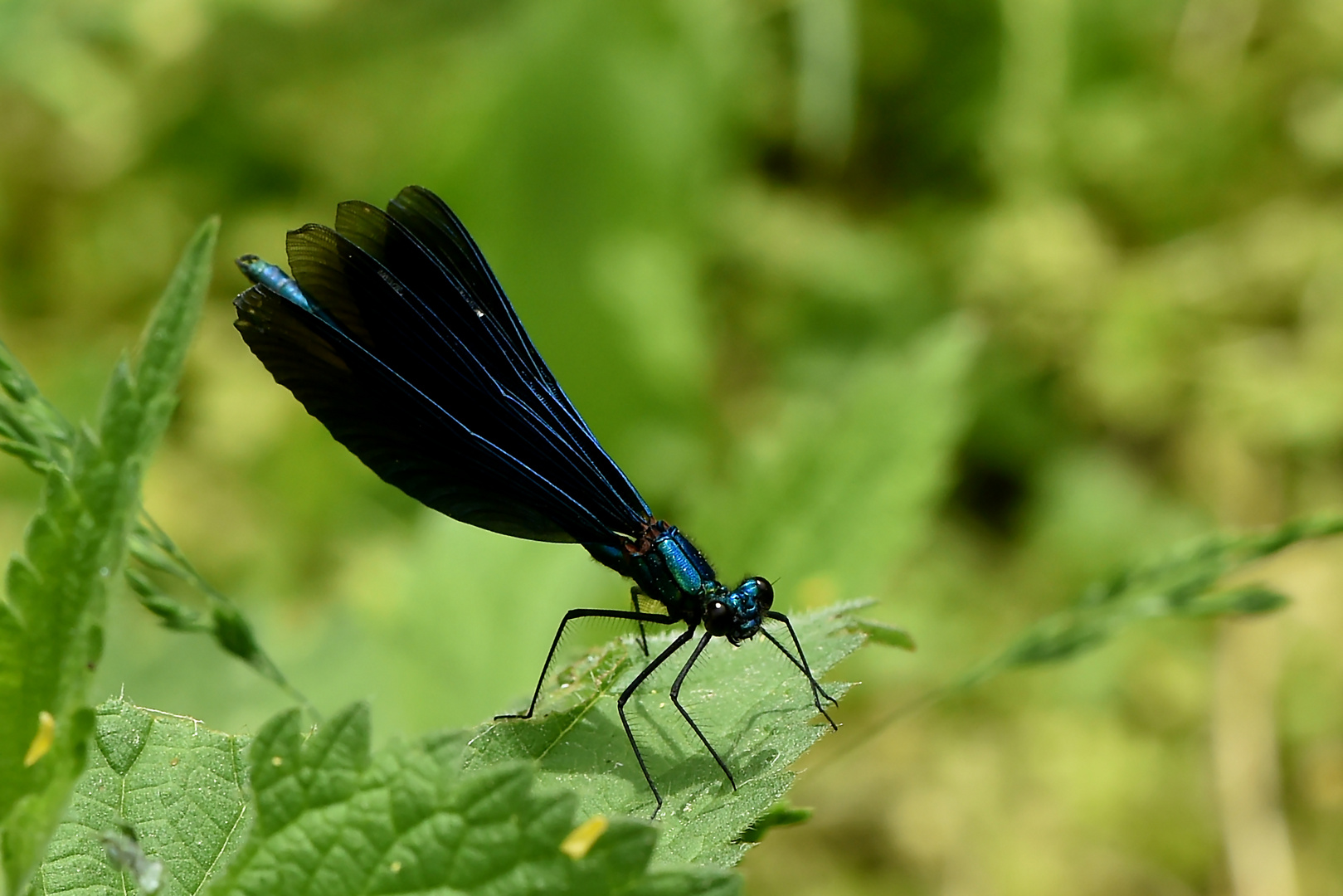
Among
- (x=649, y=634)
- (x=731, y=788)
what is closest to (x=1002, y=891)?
(x=649, y=634)

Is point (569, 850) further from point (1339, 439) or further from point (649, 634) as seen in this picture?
point (1339, 439)

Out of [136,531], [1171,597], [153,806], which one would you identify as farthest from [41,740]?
[1171,597]

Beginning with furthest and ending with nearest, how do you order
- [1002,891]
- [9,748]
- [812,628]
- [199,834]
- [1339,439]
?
[1339,439] < [1002,891] < [812,628] < [199,834] < [9,748]

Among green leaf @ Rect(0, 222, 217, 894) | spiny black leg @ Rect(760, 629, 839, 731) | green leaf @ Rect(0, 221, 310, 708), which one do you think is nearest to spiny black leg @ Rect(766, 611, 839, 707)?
spiny black leg @ Rect(760, 629, 839, 731)

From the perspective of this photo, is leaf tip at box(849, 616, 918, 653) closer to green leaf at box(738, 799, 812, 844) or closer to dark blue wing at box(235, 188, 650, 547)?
green leaf at box(738, 799, 812, 844)

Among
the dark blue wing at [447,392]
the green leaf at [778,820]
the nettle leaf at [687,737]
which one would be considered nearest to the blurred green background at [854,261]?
the dark blue wing at [447,392]

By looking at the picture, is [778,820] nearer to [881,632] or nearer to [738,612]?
[881,632]
